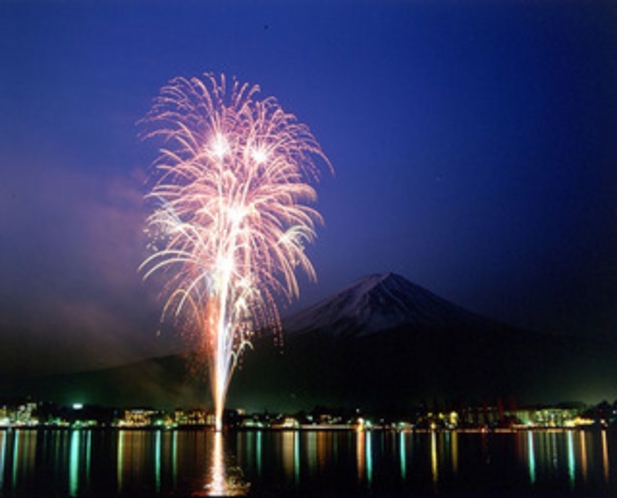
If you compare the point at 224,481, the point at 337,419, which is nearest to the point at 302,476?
the point at 224,481

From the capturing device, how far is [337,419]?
547 feet

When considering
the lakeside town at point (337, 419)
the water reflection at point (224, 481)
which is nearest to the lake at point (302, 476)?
the water reflection at point (224, 481)

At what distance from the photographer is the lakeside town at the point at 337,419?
144m

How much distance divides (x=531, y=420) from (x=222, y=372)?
128081mm

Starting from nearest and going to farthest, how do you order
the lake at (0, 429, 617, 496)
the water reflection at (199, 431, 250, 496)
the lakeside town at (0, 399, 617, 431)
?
the water reflection at (199, 431, 250, 496), the lake at (0, 429, 617, 496), the lakeside town at (0, 399, 617, 431)

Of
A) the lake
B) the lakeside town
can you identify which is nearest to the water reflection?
the lake

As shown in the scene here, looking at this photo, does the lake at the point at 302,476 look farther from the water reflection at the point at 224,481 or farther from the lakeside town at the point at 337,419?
the lakeside town at the point at 337,419

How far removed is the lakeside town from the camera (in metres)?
144

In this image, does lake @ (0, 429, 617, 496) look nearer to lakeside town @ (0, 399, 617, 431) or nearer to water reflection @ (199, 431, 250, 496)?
water reflection @ (199, 431, 250, 496)

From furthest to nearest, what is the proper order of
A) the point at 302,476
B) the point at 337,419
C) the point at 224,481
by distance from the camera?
the point at 337,419 → the point at 302,476 → the point at 224,481

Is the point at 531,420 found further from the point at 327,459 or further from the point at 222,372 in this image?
the point at 222,372

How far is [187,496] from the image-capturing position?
2108cm

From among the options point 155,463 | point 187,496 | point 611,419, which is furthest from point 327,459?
point 611,419

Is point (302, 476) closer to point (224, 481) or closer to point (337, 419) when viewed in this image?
point (224, 481)
